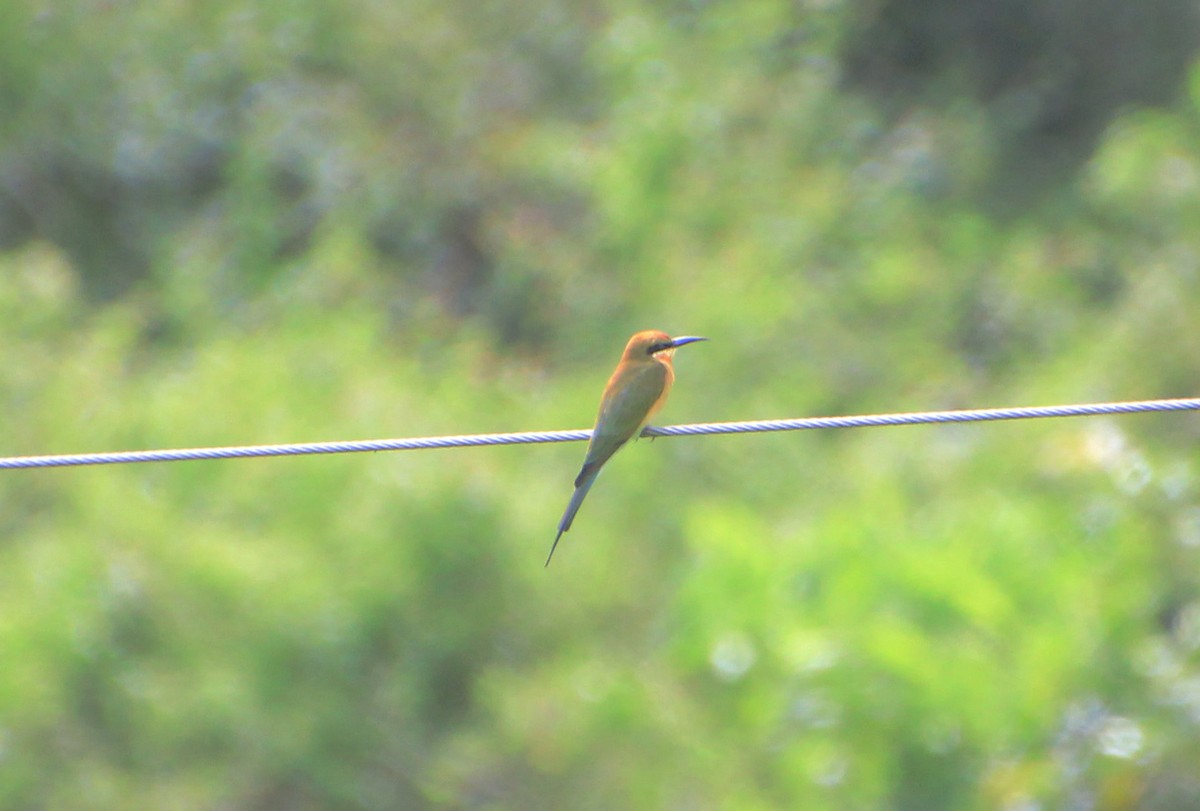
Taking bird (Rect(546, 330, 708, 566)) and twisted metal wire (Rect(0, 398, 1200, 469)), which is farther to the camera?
bird (Rect(546, 330, 708, 566))

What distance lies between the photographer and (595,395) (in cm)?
855

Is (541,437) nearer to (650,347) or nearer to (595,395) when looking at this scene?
(650,347)

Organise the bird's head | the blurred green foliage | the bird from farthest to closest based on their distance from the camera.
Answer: the blurred green foliage
the bird's head
the bird

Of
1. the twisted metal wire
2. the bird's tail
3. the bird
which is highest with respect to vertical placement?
the bird

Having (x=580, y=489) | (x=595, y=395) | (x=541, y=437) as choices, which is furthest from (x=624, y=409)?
(x=595, y=395)

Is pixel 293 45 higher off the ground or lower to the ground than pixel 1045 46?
lower

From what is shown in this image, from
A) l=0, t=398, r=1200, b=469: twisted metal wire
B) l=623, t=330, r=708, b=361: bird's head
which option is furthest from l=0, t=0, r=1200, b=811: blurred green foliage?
l=0, t=398, r=1200, b=469: twisted metal wire

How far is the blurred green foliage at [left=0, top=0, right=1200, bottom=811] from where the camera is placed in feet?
19.0

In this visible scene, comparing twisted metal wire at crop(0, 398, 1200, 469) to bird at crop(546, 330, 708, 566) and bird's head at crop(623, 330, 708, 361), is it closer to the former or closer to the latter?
bird at crop(546, 330, 708, 566)

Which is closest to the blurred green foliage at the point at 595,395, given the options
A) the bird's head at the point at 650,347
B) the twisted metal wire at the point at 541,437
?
the bird's head at the point at 650,347

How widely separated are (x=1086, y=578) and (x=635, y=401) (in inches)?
94.9

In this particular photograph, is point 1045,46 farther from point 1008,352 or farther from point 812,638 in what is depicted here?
point 812,638

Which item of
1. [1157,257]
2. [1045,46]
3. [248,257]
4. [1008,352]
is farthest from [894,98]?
[248,257]

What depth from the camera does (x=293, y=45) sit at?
484 inches
